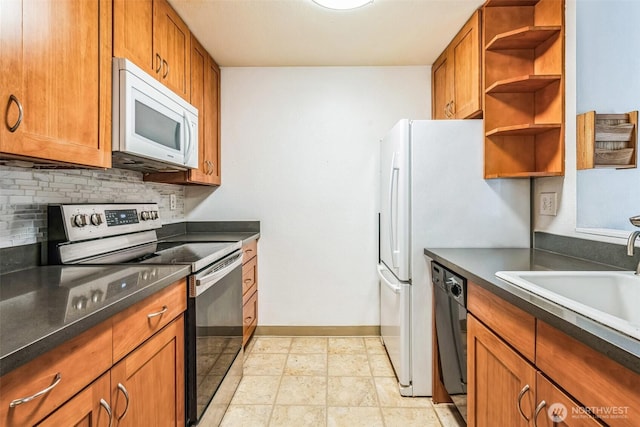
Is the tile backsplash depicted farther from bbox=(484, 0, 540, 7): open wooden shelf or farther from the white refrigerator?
bbox=(484, 0, 540, 7): open wooden shelf

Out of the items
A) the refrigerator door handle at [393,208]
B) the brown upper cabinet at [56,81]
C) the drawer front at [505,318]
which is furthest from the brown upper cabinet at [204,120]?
the drawer front at [505,318]

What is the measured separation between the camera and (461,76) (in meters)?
2.14

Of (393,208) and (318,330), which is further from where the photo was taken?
(318,330)

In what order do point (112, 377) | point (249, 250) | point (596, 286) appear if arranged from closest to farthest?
point (112, 377) → point (596, 286) → point (249, 250)

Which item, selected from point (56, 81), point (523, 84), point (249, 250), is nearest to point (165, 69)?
point (56, 81)

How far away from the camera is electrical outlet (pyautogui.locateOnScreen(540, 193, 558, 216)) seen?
1770 mm

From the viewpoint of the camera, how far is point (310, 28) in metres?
2.10

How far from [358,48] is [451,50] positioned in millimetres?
666

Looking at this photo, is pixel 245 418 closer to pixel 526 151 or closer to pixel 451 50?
pixel 526 151

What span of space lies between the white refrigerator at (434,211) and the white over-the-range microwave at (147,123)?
50.3 inches

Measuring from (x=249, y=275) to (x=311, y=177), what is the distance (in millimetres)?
960

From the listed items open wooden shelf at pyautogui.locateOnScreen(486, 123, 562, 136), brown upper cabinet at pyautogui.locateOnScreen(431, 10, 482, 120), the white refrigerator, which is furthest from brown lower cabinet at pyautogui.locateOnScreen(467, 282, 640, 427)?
brown upper cabinet at pyautogui.locateOnScreen(431, 10, 482, 120)

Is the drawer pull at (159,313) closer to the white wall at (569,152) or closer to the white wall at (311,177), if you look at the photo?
the white wall at (311,177)

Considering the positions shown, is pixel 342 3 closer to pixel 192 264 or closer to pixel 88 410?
pixel 192 264
